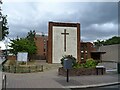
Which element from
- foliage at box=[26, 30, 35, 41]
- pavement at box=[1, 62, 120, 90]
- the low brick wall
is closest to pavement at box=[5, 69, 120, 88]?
pavement at box=[1, 62, 120, 90]

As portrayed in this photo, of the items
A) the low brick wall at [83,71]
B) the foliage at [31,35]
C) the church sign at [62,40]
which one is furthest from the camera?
the foliage at [31,35]

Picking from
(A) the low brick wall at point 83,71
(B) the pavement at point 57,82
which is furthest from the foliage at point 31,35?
(B) the pavement at point 57,82

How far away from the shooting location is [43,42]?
108 m

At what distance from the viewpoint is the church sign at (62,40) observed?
54.2m

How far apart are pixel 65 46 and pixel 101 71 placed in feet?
87.5

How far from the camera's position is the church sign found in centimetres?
5416

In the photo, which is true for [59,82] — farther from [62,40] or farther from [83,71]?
[62,40]

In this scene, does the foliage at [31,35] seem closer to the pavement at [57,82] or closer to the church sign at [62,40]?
the church sign at [62,40]

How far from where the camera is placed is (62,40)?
5444 cm

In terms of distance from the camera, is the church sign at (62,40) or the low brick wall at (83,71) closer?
the low brick wall at (83,71)

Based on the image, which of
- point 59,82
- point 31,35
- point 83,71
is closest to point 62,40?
point 83,71

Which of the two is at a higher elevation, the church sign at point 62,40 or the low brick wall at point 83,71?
the church sign at point 62,40

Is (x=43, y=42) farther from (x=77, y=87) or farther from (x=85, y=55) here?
(x=77, y=87)

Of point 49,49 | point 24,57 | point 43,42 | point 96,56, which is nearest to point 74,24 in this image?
point 49,49
